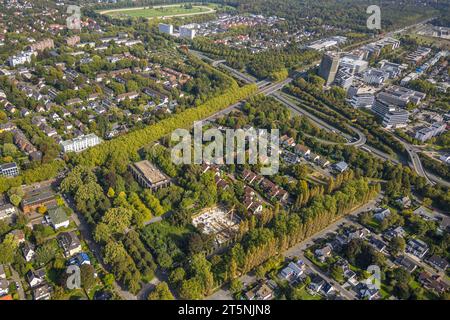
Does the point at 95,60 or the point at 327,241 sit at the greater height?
the point at 95,60

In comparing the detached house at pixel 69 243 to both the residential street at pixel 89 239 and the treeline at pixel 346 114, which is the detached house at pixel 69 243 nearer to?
the residential street at pixel 89 239

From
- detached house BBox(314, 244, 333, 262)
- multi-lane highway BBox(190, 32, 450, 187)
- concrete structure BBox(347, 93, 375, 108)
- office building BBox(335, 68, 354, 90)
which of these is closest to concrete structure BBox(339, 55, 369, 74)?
office building BBox(335, 68, 354, 90)

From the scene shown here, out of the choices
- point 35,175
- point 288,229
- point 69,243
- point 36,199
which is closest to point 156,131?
point 35,175

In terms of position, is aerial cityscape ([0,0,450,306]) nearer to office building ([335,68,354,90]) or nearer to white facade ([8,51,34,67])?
white facade ([8,51,34,67])

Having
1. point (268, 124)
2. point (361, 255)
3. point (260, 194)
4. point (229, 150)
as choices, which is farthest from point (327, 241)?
point (268, 124)

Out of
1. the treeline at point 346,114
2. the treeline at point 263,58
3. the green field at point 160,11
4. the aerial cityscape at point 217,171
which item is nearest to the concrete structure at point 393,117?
the aerial cityscape at point 217,171

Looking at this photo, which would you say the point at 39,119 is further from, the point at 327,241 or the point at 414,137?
the point at 414,137
